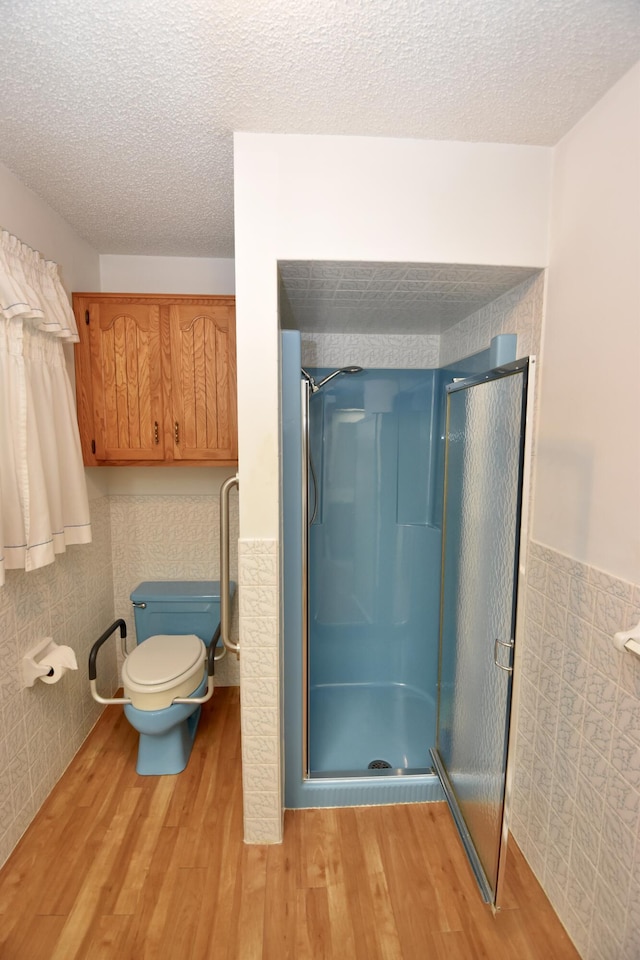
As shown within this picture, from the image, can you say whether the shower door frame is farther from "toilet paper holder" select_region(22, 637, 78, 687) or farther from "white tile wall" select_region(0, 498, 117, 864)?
"white tile wall" select_region(0, 498, 117, 864)

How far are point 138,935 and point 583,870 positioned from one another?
1324 mm

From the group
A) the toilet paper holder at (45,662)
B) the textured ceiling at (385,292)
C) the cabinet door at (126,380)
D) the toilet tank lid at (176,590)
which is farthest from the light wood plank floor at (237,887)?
the textured ceiling at (385,292)

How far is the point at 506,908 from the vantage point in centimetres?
139

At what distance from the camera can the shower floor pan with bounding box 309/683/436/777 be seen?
77.2 inches

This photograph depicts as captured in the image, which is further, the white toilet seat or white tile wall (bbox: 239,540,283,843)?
the white toilet seat

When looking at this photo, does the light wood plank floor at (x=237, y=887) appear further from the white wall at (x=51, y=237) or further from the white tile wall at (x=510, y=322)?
the white tile wall at (x=510, y=322)

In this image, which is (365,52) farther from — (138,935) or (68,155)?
(138,935)

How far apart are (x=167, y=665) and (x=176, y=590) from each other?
18.5 inches

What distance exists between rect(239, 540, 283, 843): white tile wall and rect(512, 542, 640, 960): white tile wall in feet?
2.96

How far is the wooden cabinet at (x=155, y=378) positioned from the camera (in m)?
2.06

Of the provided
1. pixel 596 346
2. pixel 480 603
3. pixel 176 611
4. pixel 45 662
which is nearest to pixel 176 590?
pixel 176 611

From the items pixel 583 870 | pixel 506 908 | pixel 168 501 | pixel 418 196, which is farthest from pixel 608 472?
pixel 168 501

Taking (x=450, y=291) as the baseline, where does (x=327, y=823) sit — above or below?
below

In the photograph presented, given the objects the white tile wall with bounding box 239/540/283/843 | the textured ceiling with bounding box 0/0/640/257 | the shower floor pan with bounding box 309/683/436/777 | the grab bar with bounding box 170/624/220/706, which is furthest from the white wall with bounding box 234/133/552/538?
the shower floor pan with bounding box 309/683/436/777
